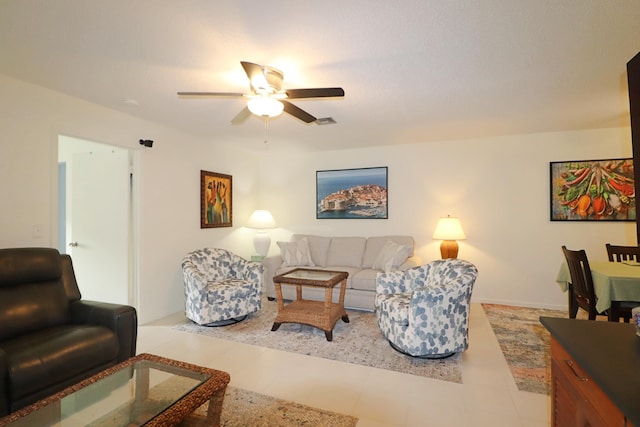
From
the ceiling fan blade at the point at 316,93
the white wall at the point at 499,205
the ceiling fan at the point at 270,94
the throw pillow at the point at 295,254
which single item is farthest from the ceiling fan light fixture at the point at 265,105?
the white wall at the point at 499,205

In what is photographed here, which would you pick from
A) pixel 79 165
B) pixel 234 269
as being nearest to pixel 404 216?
pixel 234 269

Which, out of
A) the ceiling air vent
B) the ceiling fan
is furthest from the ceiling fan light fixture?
the ceiling air vent

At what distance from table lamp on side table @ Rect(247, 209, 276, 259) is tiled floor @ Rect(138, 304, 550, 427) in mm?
2004

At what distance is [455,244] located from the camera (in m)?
4.31

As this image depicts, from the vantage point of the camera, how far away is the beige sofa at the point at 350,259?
4.05 m

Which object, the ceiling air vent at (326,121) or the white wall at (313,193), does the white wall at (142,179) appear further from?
the ceiling air vent at (326,121)

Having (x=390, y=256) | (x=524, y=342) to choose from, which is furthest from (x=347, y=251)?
(x=524, y=342)

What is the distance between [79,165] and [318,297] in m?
3.36

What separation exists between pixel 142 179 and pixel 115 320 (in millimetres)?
1821

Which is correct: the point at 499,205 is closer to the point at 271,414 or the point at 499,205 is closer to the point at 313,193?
the point at 313,193

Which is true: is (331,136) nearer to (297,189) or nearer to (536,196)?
(297,189)

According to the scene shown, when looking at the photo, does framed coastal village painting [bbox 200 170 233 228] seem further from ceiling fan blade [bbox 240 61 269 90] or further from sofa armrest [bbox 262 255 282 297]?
ceiling fan blade [bbox 240 61 269 90]

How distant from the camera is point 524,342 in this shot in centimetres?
309

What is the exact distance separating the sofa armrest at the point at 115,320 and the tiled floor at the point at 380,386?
550 mm
